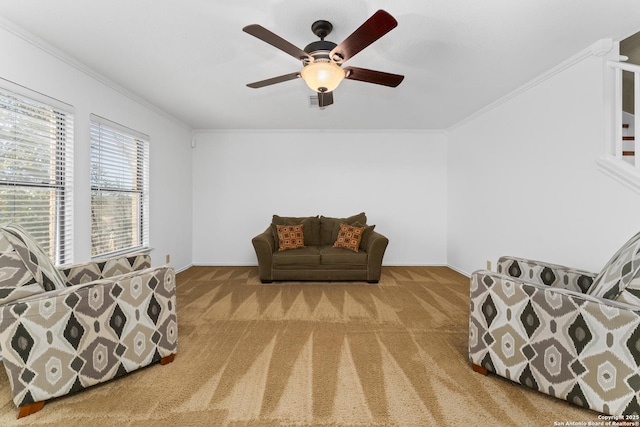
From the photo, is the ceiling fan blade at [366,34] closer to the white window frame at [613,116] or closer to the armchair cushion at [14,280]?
the white window frame at [613,116]

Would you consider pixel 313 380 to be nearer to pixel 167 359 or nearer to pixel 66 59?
pixel 167 359

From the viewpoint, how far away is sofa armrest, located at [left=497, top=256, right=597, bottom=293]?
6.45ft

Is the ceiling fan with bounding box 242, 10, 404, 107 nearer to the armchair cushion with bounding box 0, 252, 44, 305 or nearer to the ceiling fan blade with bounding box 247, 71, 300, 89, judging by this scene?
the ceiling fan blade with bounding box 247, 71, 300, 89

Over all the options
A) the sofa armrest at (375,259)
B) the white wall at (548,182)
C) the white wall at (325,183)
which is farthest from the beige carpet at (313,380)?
the white wall at (325,183)

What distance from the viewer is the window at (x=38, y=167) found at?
2.17 m

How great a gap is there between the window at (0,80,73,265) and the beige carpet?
4.01 feet

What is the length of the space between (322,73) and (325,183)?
3.37m

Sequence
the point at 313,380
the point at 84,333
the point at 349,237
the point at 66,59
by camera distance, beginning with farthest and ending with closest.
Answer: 1. the point at 349,237
2. the point at 66,59
3. the point at 313,380
4. the point at 84,333

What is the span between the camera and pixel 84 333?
5.39 feet

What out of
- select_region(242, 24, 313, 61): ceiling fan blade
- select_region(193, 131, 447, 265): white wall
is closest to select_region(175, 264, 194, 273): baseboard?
select_region(193, 131, 447, 265): white wall

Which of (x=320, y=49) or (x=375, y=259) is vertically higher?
(x=320, y=49)

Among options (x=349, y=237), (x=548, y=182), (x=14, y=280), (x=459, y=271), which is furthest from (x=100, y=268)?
(x=459, y=271)

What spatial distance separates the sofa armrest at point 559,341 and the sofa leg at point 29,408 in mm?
2733

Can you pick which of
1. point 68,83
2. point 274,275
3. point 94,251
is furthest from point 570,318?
point 68,83
